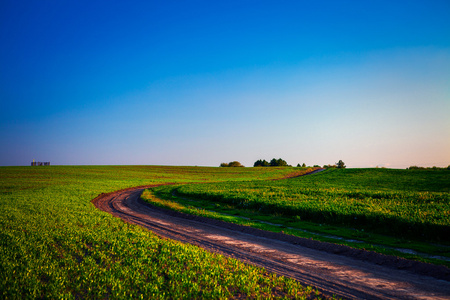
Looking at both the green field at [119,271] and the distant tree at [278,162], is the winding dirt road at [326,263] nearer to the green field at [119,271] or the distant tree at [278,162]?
the green field at [119,271]

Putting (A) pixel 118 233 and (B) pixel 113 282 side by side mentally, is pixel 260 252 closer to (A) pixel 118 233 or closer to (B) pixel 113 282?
(B) pixel 113 282

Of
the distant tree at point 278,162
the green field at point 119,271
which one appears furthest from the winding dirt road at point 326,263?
the distant tree at point 278,162

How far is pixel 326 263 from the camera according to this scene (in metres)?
10.1

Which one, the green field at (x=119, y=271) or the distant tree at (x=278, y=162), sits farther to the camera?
the distant tree at (x=278, y=162)

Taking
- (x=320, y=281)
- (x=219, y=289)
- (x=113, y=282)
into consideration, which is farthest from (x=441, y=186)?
(x=113, y=282)

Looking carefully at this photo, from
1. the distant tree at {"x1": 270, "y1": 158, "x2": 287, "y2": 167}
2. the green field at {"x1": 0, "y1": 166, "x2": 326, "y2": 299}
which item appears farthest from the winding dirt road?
the distant tree at {"x1": 270, "y1": 158, "x2": 287, "y2": 167}

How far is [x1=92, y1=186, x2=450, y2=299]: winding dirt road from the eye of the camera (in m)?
7.65

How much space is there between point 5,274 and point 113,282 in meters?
3.86

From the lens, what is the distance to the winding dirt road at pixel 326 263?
7.65 m

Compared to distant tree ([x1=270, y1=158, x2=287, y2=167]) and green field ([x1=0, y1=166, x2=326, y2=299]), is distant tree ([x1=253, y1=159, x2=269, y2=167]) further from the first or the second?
green field ([x1=0, y1=166, x2=326, y2=299])

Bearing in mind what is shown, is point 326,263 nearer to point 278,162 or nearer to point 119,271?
point 119,271

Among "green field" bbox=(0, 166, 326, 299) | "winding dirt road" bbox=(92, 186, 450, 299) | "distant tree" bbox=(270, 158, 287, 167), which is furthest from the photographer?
"distant tree" bbox=(270, 158, 287, 167)

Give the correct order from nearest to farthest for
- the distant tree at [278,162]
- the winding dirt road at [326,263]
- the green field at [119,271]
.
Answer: the green field at [119,271]
the winding dirt road at [326,263]
the distant tree at [278,162]

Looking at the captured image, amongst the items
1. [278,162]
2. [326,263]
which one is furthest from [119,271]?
[278,162]
